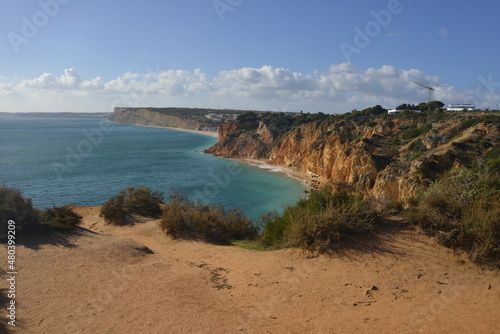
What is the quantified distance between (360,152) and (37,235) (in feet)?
79.6

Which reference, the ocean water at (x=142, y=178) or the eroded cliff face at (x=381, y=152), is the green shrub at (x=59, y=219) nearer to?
the eroded cliff face at (x=381, y=152)

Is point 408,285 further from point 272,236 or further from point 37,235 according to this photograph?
point 37,235

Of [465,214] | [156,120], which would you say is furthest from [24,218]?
[156,120]

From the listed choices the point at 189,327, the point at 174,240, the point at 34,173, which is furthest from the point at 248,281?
the point at 34,173

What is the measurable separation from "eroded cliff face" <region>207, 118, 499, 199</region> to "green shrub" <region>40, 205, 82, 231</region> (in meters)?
13.3

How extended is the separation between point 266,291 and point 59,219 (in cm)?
1005

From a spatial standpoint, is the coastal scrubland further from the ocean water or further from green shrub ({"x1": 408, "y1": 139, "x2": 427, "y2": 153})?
the ocean water

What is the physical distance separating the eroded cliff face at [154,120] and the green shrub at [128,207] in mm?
106977

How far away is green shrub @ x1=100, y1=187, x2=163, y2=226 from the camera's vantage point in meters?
19.1

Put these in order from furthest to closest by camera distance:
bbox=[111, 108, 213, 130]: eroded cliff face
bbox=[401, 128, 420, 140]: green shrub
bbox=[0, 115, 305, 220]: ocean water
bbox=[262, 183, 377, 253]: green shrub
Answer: bbox=[111, 108, 213, 130]: eroded cliff face, bbox=[401, 128, 420, 140]: green shrub, bbox=[0, 115, 305, 220]: ocean water, bbox=[262, 183, 377, 253]: green shrub

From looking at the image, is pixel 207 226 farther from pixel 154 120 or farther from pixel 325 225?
pixel 154 120

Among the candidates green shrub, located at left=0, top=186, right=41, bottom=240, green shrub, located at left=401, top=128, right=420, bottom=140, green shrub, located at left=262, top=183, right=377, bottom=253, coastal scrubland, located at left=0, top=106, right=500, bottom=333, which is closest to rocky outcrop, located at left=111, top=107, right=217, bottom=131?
green shrub, located at left=401, top=128, right=420, bottom=140

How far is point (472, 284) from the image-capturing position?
27.0 ft

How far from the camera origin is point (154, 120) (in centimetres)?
16238
